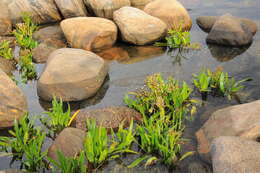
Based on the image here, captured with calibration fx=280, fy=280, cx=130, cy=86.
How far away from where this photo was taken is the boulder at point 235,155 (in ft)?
10.1

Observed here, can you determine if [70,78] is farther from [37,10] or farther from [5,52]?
[37,10]

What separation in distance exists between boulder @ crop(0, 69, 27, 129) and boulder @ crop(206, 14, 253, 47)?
5684 millimetres

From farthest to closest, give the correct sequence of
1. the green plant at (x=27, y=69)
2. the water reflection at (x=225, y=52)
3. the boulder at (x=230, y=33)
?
the boulder at (x=230, y=33) → the water reflection at (x=225, y=52) → the green plant at (x=27, y=69)

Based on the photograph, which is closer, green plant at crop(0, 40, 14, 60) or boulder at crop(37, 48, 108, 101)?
boulder at crop(37, 48, 108, 101)

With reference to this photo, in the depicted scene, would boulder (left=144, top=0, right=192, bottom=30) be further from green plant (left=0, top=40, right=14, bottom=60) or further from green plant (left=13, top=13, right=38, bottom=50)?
green plant (left=0, top=40, right=14, bottom=60)

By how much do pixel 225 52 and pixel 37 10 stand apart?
697 cm

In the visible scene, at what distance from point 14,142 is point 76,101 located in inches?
73.2

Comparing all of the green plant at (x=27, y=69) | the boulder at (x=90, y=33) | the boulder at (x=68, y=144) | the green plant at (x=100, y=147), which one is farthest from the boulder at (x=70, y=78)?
the green plant at (x=100, y=147)

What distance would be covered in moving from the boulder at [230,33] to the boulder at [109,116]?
4296 mm

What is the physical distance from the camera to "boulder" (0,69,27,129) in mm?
4992

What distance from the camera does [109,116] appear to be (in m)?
5.05

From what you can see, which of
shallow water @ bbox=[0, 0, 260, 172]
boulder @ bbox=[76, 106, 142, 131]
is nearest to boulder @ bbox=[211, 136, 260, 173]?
shallow water @ bbox=[0, 0, 260, 172]

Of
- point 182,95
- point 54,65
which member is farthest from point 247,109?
point 54,65

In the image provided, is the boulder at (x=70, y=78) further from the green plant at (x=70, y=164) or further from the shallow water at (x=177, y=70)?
the green plant at (x=70, y=164)
